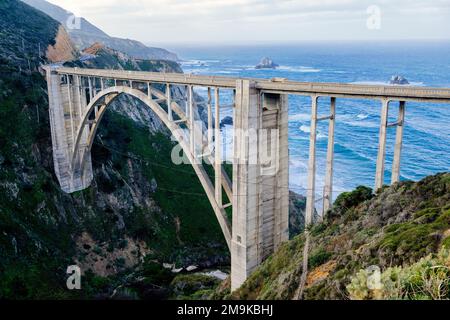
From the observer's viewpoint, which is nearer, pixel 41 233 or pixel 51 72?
pixel 41 233

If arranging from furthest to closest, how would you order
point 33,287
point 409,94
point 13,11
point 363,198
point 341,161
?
point 13,11
point 341,161
point 33,287
point 363,198
point 409,94

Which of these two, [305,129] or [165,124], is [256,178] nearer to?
[165,124]

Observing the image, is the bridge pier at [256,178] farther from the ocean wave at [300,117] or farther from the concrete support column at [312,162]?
the ocean wave at [300,117]

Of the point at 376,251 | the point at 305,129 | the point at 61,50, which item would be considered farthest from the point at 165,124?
the point at 305,129

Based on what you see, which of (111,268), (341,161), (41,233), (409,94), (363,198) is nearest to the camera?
(409,94)

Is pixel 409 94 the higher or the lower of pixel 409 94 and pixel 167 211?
the higher
